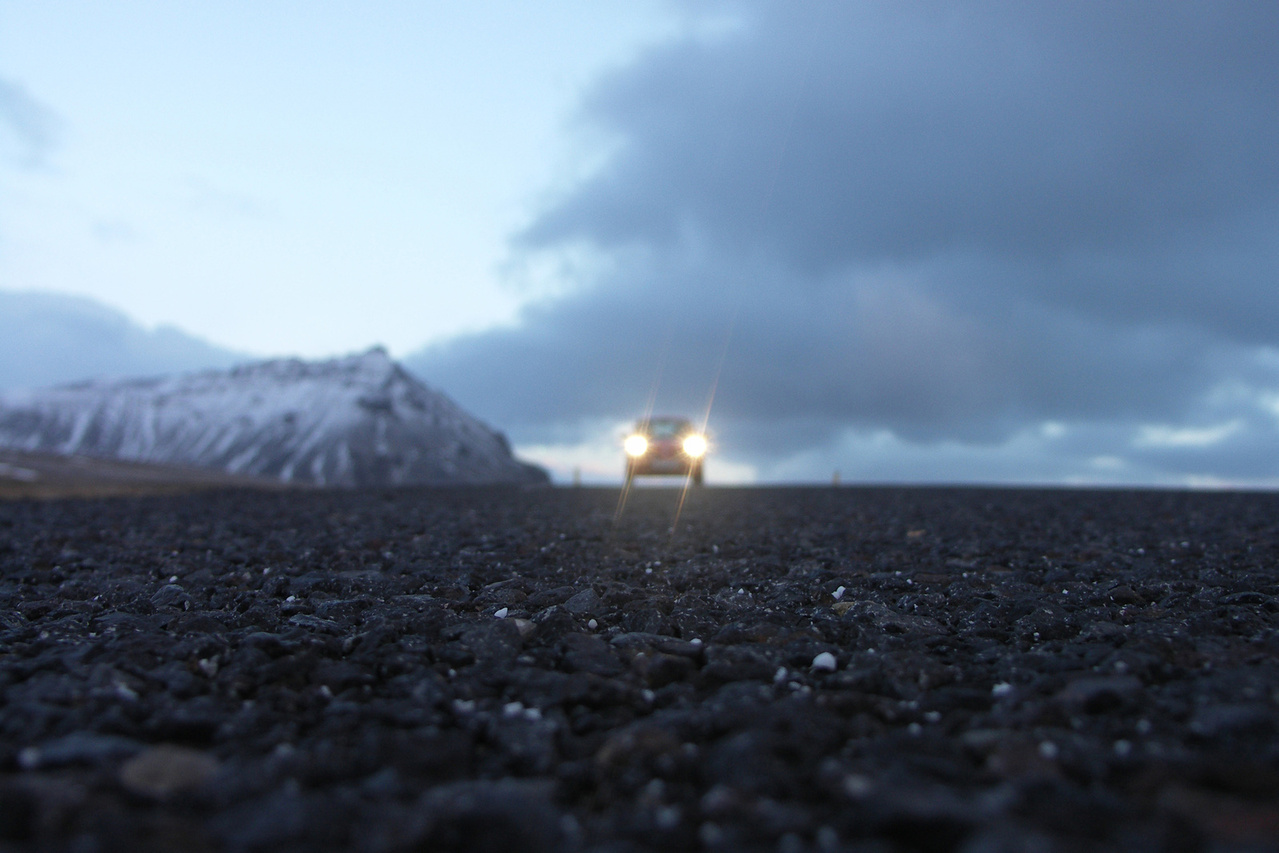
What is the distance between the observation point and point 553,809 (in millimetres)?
2494

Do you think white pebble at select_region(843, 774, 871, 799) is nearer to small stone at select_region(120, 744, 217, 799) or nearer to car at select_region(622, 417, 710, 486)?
small stone at select_region(120, 744, 217, 799)

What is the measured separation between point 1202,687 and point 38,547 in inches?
455

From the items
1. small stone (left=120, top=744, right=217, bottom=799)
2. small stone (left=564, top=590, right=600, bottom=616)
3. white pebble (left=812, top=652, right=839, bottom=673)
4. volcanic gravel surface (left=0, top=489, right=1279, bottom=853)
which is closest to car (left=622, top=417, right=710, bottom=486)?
volcanic gravel surface (left=0, top=489, right=1279, bottom=853)

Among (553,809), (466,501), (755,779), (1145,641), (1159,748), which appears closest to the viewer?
(553,809)

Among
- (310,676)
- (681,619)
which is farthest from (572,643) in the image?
(310,676)

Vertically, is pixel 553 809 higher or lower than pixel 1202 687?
lower

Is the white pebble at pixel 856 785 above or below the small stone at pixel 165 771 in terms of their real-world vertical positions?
above

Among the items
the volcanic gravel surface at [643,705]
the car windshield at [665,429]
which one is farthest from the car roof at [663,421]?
the volcanic gravel surface at [643,705]

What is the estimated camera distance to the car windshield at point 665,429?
23.3 meters

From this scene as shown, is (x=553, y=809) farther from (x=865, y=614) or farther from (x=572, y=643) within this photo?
(x=865, y=614)

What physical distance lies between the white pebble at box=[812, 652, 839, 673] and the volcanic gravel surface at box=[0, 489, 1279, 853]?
0.06 ft

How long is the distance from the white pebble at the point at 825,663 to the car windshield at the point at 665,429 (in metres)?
18.9

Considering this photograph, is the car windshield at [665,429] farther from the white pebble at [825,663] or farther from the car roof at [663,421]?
the white pebble at [825,663]

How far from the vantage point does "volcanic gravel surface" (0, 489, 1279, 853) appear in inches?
92.4
